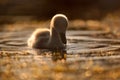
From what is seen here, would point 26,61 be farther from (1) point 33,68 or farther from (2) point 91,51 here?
(2) point 91,51

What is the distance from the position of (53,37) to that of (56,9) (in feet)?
26.7

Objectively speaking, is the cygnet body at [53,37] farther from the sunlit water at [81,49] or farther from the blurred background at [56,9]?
the blurred background at [56,9]

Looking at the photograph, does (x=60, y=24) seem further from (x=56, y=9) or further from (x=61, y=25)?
(x=56, y=9)

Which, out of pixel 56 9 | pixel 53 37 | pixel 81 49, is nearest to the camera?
pixel 81 49

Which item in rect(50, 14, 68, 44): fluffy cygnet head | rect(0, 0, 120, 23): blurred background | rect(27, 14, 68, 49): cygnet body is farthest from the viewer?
rect(0, 0, 120, 23): blurred background

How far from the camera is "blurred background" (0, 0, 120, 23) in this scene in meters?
21.3

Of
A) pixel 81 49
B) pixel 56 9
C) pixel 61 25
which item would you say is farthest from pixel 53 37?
pixel 56 9

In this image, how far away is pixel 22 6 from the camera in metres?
23.8

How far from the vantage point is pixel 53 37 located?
14.5 metres

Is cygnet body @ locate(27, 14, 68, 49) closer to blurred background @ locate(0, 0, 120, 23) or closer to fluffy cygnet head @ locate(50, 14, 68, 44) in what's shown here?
fluffy cygnet head @ locate(50, 14, 68, 44)

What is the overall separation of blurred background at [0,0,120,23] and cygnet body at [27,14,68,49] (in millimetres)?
5584

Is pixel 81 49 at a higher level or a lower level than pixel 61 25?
lower

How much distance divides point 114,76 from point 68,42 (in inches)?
184

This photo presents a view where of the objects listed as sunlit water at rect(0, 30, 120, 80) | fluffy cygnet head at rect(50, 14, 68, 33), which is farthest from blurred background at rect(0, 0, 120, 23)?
fluffy cygnet head at rect(50, 14, 68, 33)
